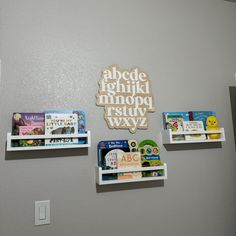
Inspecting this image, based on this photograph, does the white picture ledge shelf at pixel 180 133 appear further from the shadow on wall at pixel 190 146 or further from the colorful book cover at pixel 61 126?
the colorful book cover at pixel 61 126

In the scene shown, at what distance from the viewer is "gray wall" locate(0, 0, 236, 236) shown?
105 cm

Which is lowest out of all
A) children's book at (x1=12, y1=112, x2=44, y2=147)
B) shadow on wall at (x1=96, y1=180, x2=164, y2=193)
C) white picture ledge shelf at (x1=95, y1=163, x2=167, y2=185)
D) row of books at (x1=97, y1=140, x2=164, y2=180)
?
shadow on wall at (x1=96, y1=180, x2=164, y2=193)

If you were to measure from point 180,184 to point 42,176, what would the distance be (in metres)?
0.77

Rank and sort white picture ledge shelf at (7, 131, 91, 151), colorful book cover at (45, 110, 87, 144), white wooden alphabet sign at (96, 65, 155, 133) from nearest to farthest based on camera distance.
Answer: white picture ledge shelf at (7, 131, 91, 151)
colorful book cover at (45, 110, 87, 144)
white wooden alphabet sign at (96, 65, 155, 133)

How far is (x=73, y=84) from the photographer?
115 centimetres

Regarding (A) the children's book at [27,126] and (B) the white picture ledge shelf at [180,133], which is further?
(B) the white picture ledge shelf at [180,133]

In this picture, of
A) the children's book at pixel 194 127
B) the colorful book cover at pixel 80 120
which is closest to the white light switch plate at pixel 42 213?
the colorful book cover at pixel 80 120

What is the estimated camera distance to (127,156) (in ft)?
3.64

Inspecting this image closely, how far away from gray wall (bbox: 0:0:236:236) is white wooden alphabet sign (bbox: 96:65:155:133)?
0.15ft

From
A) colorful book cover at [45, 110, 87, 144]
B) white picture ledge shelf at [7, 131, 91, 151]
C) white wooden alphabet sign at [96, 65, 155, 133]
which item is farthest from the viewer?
white wooden alphabet sign at [96, 65, 155, 133]

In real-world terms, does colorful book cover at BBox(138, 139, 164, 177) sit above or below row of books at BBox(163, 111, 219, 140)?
below

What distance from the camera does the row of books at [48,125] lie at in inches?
39.1

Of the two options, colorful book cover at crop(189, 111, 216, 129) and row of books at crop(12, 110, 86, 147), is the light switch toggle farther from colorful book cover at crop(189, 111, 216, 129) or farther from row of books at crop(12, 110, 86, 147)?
colorful book cover at crop(189, 111, 216, 129)

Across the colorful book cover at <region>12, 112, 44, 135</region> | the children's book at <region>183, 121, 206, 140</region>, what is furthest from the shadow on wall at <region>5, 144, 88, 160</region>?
the children's book at <region>183, 121, 206, 140</region>
